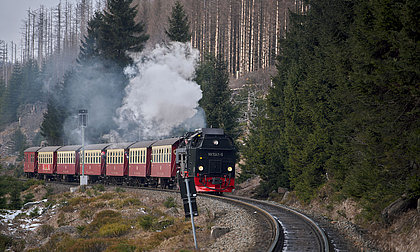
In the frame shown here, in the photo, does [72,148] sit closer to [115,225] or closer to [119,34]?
[119,34]

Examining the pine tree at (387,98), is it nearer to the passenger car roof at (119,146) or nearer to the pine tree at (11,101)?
the passenger car roof at (119,146)

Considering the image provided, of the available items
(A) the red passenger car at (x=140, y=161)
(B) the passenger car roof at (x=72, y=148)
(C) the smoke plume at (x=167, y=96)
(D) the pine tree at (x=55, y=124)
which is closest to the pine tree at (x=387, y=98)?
(A) the red passenger car at (x=140, y=161)

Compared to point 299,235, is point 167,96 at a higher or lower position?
higher

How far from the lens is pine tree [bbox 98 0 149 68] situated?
60875 millimetres

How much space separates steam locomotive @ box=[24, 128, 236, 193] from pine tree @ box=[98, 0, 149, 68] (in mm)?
16712

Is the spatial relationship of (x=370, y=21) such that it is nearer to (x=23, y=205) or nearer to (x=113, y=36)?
(x=23, y=205)

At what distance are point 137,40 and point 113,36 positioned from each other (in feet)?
10.8

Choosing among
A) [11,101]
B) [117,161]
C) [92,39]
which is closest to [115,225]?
[117,161]

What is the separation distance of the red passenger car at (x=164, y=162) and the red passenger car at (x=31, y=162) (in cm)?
2680

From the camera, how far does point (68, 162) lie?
45031 millimetres

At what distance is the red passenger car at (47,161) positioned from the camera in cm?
4862

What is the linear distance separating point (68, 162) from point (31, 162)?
12314 millimetres

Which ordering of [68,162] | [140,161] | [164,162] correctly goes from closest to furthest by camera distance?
[164,162] < [140,161] < [68,162]

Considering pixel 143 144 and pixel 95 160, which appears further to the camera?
pixel 95 160
